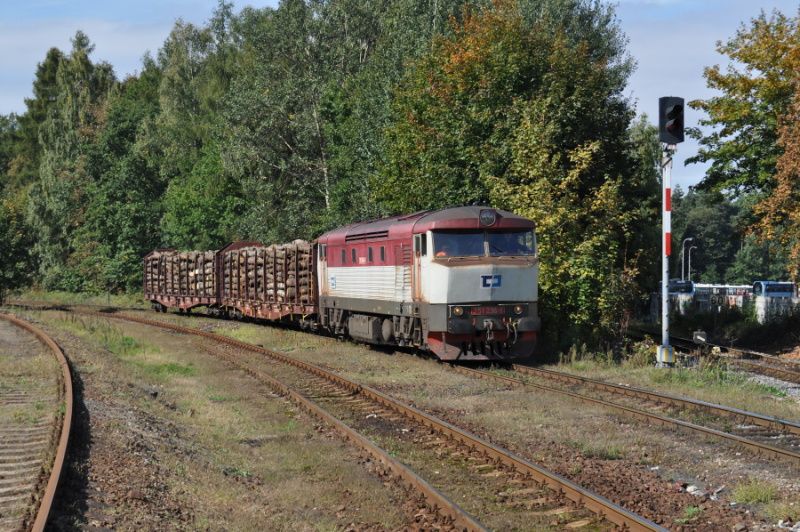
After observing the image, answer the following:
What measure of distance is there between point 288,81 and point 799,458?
1483 inches

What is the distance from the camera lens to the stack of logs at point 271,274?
92.2 ft

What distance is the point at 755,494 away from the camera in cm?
840

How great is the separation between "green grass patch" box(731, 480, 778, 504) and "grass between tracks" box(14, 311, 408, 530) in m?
3.37

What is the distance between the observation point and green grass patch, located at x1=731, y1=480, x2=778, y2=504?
329 inches

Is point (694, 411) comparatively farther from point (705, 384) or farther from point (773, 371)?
point (773, 371)

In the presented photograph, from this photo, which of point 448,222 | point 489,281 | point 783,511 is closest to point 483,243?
point 489,281

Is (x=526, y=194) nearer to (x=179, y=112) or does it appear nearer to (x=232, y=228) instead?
(x=232, y=228)

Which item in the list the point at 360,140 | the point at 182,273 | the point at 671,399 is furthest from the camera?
the point at 182,273

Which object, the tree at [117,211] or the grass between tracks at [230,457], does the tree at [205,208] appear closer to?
the tree at [117,211]

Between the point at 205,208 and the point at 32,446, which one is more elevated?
the point at 205,208

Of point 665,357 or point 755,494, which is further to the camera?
point 665,357

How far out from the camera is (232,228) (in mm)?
51281

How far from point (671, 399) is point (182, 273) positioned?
31502mm

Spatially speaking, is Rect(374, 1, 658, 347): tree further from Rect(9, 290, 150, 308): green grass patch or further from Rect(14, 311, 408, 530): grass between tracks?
Rect(9, 290, 150, 308): green grass patch
